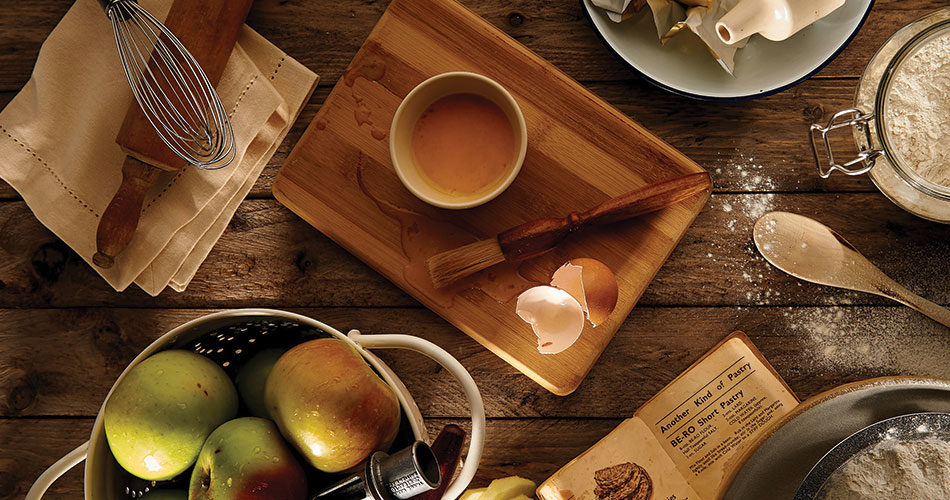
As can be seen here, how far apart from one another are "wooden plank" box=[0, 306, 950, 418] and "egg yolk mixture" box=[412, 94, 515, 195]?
0.17 metres

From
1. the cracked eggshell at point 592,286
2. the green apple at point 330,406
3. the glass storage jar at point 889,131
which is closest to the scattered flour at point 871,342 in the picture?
the glass storage jar at point 889,131

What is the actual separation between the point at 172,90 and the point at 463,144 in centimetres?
33

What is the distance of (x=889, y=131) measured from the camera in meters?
0.67

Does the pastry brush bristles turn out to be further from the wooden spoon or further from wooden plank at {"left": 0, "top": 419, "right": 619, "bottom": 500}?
the wooden spoon

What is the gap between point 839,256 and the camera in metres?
0.73

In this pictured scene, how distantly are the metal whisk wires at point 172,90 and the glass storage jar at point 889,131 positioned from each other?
67 cm

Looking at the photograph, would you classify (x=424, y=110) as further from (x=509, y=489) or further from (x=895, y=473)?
(x=895, y=473)

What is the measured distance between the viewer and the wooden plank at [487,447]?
0.74m

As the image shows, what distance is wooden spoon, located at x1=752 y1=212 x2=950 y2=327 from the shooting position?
721mm

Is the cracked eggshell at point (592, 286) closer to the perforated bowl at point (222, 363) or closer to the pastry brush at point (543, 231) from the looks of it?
the pastry brush at point (543, 231)

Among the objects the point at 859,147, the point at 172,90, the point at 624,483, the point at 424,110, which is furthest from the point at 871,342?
the point at 172,90

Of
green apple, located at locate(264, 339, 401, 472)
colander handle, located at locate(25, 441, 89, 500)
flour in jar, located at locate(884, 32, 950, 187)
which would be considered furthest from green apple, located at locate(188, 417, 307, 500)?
flour in jar, located at locate(884, 32, 950, 187)

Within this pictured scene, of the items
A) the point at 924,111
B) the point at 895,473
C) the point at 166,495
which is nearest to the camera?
the point at 895,473

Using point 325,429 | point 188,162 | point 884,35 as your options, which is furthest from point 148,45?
point 884,35
